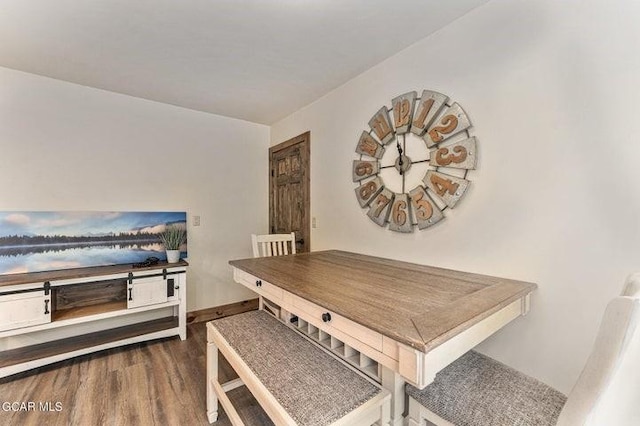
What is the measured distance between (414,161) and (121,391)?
8.37 feet

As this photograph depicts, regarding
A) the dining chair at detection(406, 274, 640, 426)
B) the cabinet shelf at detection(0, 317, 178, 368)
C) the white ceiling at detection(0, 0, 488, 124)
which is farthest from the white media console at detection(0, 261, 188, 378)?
the dining chair at detection(406, 274, 640, 426)

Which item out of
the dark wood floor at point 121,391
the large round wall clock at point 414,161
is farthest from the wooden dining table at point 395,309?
the dark wood floor at point 121,391

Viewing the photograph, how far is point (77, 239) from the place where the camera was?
2.43 metres

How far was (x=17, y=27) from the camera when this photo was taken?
1672 millimetres

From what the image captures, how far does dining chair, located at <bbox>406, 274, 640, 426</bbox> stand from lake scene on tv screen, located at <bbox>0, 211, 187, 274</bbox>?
8.94ft

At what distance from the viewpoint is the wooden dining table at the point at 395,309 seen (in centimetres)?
82

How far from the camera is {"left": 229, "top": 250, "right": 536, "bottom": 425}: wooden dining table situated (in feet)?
2.68

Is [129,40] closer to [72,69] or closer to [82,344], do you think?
[72,69]

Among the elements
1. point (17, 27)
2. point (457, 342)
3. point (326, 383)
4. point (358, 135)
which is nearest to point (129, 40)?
point (17, 27)

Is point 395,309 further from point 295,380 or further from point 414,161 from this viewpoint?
point 414,161

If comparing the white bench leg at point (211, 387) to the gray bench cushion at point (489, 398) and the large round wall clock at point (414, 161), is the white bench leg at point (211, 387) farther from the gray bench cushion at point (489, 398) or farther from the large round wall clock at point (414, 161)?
the large round wall clock at point (414, 161)

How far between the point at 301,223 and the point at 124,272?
1.68m

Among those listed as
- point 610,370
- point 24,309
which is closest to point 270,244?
point 24,309

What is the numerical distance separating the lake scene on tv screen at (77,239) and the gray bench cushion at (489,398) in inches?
107
